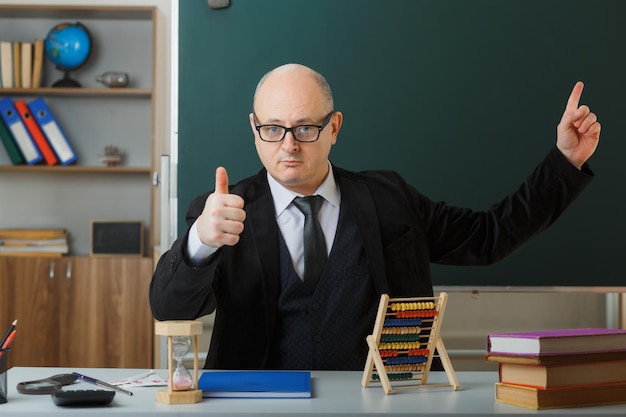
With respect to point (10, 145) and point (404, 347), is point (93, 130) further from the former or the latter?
point (404, 347)

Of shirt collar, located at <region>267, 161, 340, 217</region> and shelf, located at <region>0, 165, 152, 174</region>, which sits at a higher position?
shelf, located at <region>0, 165, 152, 174</region>

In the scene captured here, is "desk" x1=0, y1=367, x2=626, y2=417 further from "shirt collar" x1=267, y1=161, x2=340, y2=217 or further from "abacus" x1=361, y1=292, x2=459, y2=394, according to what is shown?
"shirt collar" x1=267, y1=161, x2=340, y2=217

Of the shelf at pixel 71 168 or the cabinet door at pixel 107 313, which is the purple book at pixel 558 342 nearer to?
the cabinet door at pixel 107 313

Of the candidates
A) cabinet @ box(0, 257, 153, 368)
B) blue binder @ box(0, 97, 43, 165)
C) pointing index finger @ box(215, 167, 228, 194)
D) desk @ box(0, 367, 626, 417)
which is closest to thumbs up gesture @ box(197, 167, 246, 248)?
pointing index finger @ box(215, 167, 228, 194)

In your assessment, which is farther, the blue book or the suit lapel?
the suit lapel

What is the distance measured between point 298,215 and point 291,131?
244mm

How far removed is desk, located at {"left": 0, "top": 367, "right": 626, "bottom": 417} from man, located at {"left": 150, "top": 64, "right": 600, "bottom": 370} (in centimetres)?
44

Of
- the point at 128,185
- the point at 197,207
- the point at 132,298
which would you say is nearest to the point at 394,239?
the point at 197,207

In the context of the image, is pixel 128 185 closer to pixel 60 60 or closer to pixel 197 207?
pixel 60 60

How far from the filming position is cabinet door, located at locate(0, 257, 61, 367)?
4.70 metres

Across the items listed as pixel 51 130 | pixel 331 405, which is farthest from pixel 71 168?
pixel 331 405

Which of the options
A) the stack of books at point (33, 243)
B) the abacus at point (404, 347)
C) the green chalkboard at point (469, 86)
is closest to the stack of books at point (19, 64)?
the stack of books at point (33, 243)

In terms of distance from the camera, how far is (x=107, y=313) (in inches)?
186

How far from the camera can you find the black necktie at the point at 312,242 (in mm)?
2182
